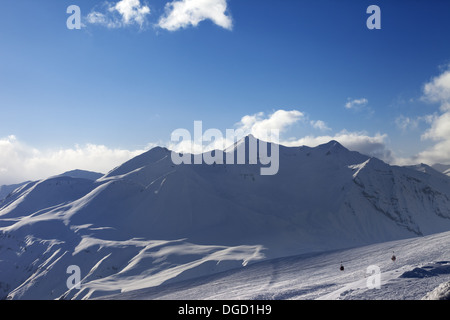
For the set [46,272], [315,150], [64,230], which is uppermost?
[315,150]

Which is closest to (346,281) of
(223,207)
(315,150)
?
(223,207)

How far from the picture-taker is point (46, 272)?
92562 mm

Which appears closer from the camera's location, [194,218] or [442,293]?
[442,293]

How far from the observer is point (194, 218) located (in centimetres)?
11306

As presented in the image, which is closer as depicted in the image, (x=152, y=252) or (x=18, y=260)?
(x=152, y=252)

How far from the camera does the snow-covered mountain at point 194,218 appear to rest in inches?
3435

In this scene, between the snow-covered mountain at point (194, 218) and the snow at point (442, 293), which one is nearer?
the snow at point (442, 293)

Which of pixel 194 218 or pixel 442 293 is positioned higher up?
pixel 194 218

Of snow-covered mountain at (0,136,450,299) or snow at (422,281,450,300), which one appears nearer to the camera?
snow at (422,281,450,300)

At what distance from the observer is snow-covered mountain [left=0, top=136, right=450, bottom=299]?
8725 centimetres
